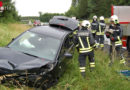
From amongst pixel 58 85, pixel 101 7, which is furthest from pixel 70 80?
pixel 101 7

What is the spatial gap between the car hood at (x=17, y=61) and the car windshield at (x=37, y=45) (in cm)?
28

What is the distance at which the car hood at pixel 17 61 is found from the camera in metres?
4.00

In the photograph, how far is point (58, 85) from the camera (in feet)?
15.8

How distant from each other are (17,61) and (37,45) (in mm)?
1017

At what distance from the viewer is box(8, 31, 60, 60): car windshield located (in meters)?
4.94

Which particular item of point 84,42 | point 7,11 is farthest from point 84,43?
point 7,11

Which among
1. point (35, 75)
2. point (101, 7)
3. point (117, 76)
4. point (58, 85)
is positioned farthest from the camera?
point (101, 7)

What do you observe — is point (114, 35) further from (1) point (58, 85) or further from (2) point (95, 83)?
(1) point (58, 85)

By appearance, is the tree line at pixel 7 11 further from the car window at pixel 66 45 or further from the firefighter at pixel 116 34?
the car window at pixel 66 45

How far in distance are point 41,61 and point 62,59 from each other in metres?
0.78

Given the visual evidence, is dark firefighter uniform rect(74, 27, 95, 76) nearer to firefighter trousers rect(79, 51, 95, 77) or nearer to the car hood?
firefighter trousers rect(79, 51, 95, 77)

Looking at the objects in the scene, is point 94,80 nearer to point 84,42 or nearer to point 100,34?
point 84,42

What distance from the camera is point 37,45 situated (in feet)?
17.2

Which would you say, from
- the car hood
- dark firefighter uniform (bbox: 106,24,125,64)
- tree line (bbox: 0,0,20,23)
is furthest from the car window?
tree line (bbox: 0,0,20,23)
